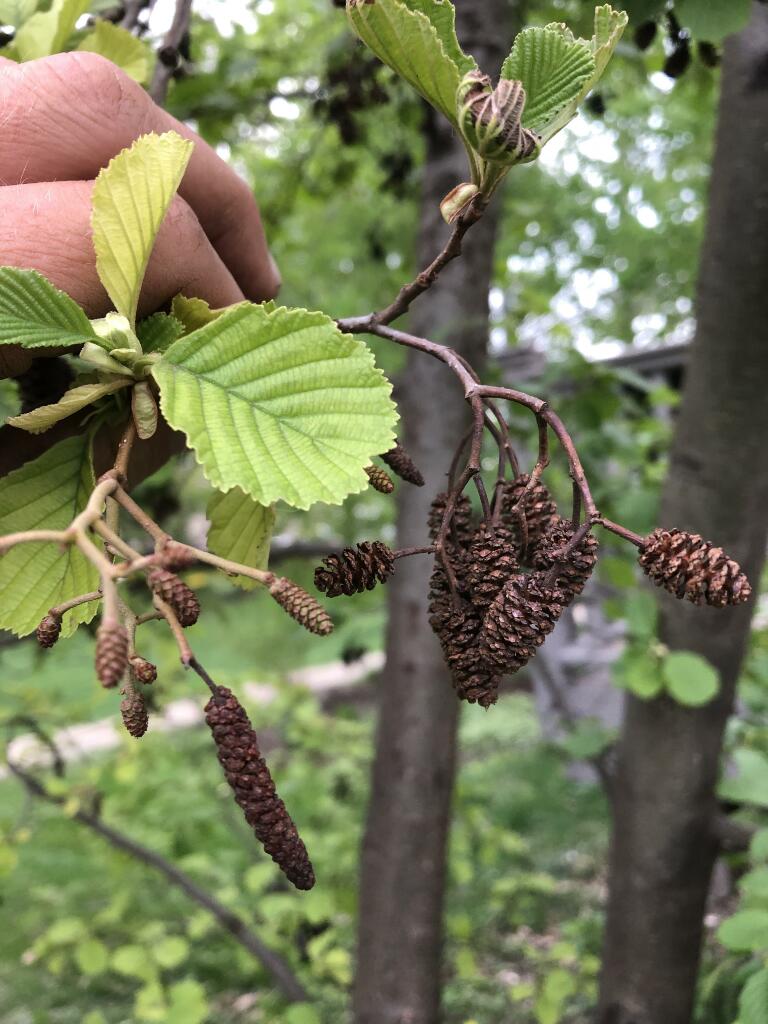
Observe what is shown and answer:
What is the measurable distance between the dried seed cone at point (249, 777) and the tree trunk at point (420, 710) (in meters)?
1.61

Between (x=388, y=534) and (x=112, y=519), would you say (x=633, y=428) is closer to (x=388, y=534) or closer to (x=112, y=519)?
(x=388, y=534)

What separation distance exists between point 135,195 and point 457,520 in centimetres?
37

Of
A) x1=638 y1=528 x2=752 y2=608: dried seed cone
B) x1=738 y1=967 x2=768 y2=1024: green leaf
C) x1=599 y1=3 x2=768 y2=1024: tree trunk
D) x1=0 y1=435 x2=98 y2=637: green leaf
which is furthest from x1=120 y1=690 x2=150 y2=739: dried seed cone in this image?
x1=599 y1=3 x2=768 y2=1024: tree trunk

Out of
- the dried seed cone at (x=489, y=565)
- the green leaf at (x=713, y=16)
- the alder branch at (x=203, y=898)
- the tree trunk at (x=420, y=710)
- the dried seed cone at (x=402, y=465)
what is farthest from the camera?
the alder branch at (x=203, y=898)

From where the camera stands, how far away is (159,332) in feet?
2.28

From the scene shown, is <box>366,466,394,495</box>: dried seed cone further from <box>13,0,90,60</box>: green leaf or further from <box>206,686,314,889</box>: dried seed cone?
<box>13,0,90,60</box>: green leaf

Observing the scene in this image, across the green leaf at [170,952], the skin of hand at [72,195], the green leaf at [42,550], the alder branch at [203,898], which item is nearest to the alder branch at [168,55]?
the skin of hand at [72,195]

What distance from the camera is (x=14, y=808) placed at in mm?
4879

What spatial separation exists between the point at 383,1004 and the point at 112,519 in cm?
220

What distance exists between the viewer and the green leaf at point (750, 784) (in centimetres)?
189

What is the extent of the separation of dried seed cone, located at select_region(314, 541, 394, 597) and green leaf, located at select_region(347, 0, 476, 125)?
337 millimetres

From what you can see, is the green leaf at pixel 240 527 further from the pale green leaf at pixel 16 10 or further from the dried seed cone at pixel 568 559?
the pale green leaf at pixel 16 10

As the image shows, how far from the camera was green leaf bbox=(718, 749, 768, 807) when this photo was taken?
1.89 m

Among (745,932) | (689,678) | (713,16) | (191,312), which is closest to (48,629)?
(191,312)
